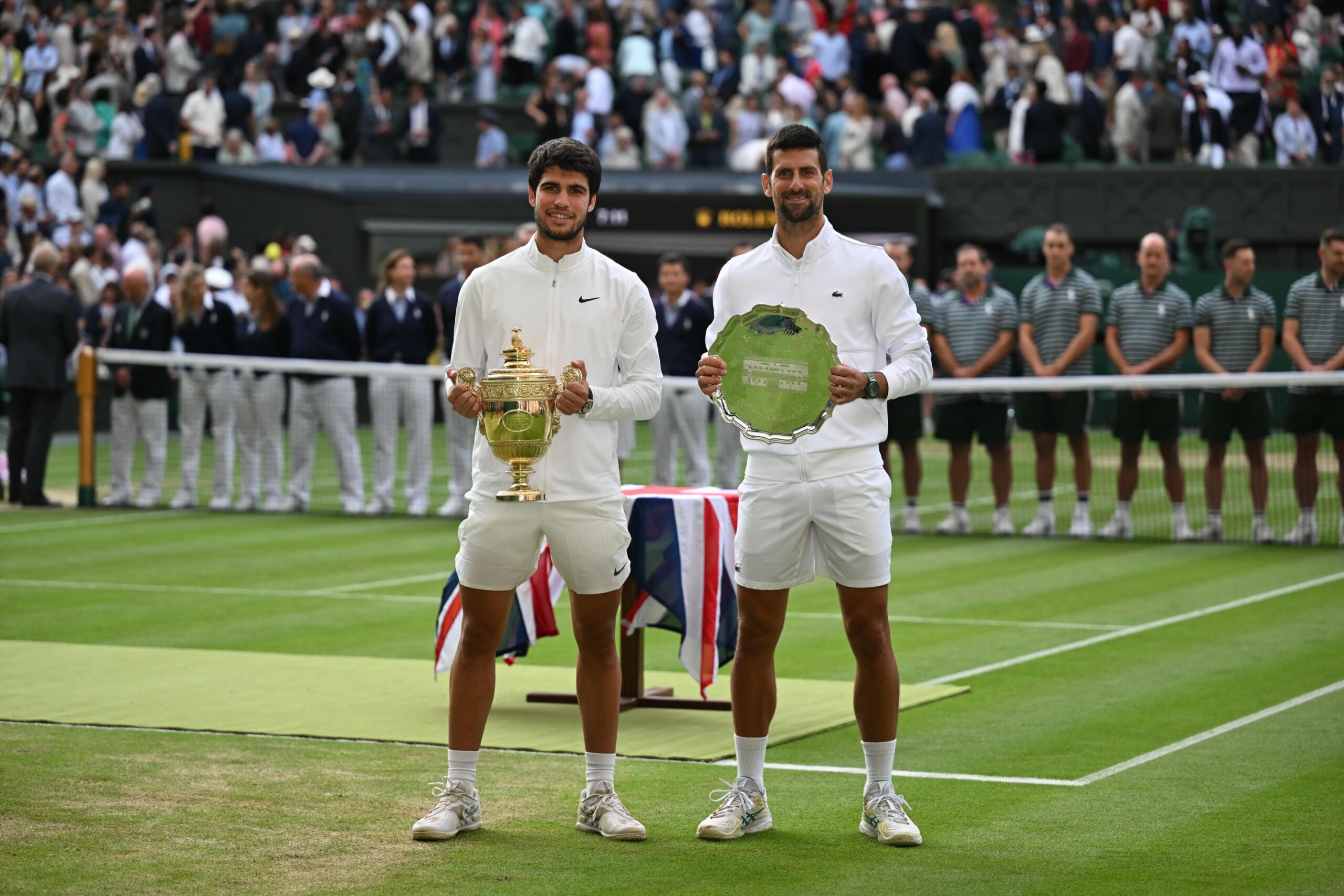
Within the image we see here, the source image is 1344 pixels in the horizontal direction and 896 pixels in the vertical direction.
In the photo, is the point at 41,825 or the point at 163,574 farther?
the point at 163,574

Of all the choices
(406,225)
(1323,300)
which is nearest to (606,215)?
(406,225)

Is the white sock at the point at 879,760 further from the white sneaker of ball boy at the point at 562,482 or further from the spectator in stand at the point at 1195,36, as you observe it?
the spectator in stand at the point at 1195,36

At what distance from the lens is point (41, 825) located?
640 centimetres

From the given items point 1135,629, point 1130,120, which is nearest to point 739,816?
point 1135,629

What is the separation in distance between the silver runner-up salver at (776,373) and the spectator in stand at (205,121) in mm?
26091

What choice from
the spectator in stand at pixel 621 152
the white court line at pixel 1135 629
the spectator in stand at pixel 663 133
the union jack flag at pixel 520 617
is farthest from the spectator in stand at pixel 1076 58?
the union jack flag at pixel 520 617

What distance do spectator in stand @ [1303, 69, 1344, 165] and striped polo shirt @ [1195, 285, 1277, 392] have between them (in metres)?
12.9

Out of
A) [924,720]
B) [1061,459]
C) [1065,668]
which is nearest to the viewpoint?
[924,720]

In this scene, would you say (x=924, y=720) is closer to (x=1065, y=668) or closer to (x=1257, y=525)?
(x=1065, y=668)

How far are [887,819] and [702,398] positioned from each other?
36.9 ft

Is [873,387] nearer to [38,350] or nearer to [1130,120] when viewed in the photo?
[38,350]

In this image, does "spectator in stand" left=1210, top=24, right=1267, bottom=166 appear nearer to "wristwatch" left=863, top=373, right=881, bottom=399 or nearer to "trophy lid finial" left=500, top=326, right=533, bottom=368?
"wristwatch" left=863, top=373, right=881, bottom=399

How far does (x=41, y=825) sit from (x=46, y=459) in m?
13.0

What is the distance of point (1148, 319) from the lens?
1623 cm
